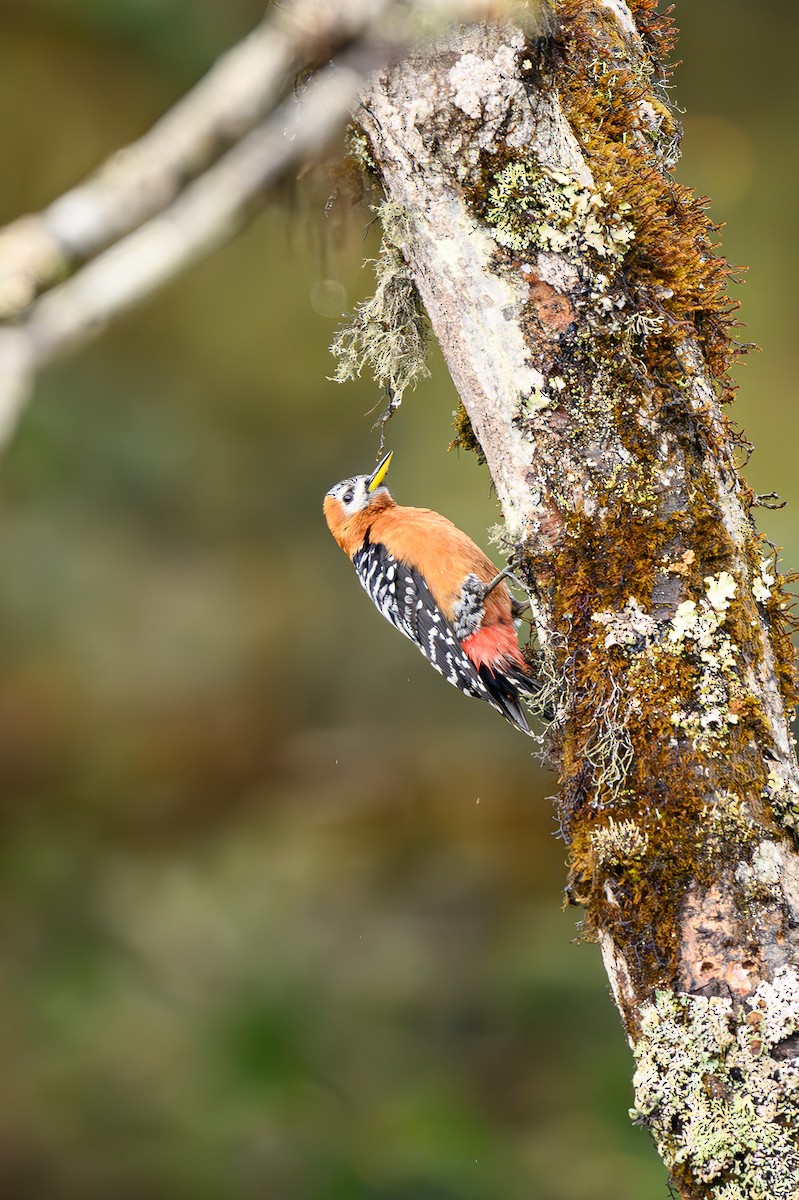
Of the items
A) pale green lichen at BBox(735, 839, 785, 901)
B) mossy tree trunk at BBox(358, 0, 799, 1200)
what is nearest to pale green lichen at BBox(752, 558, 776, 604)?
mossy tree trunk at BBox(358, 0, 799, 1200)

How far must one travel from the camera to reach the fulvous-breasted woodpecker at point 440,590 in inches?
120

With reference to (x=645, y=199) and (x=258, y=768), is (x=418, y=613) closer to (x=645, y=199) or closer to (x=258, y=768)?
(x=645, y=199)

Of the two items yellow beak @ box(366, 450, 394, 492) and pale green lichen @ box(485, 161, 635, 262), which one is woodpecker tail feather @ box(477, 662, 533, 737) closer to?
yellow beak @ box(366, 450, 394, 492)

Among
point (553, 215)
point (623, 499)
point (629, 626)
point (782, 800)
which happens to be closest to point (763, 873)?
point (782, 800)

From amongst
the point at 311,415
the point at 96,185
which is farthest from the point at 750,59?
the point at 96,185

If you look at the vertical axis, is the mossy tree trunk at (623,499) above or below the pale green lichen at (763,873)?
above

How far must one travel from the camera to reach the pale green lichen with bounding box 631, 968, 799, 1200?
169 cm

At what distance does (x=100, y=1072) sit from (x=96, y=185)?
15.2 feet

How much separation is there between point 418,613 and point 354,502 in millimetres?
612

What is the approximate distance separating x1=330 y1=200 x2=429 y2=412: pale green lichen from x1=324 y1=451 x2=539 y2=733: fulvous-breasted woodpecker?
1.79 feet

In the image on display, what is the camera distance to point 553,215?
1.99m

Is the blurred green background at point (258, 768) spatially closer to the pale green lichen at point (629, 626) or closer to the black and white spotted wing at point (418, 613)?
the black and white spotted wing at point (418, 613)

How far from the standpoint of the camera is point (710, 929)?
70.4 inches

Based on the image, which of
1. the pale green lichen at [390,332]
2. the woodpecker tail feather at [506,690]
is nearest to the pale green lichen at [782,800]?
the woodpecker tail feather at [506,690]
